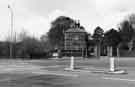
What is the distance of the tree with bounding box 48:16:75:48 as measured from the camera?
8369 cm

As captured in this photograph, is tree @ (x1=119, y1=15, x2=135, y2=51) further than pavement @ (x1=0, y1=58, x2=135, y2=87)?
Yes

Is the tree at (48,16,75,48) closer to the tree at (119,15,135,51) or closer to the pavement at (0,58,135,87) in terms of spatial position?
the tree at (119,15,135,51)

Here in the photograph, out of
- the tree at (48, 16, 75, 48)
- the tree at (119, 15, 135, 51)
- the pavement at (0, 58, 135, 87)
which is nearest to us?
the pavement at (0, 58, 135, 87)

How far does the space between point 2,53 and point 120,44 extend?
46154 mm

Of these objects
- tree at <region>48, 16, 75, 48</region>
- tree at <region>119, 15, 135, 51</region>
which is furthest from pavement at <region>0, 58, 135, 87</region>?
tree at <region>48, 16, 75, 48</region>

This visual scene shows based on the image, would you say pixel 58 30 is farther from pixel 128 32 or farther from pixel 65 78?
pixel 65 78

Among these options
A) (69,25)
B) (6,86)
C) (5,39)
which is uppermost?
(69,25)

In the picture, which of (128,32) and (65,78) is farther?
(128,32)

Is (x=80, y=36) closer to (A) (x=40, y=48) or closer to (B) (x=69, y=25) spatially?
(B) (x=69, y=25)

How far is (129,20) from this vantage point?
7681 centimetres

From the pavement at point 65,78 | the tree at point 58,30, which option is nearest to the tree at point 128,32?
the tree at point 58,30

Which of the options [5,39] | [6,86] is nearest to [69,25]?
[5,39]

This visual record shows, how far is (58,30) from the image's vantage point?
85500 millimetres

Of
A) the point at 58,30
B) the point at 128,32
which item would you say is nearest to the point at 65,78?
the point at 128,32
